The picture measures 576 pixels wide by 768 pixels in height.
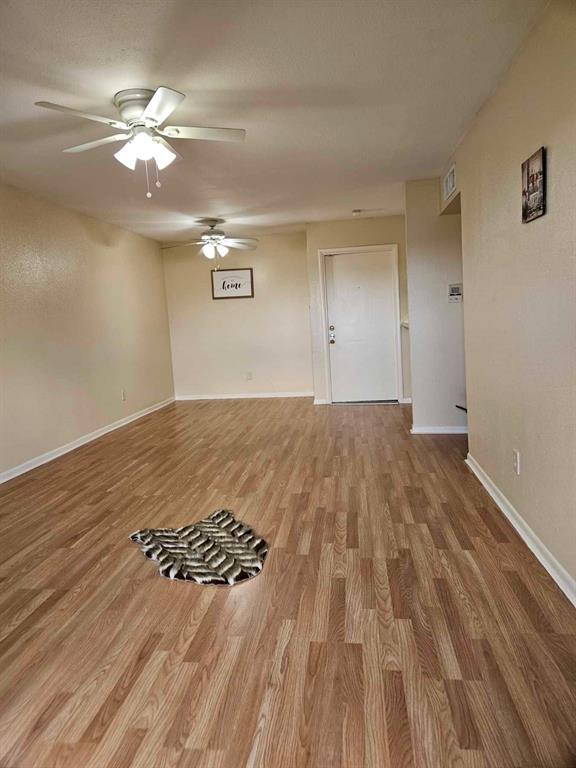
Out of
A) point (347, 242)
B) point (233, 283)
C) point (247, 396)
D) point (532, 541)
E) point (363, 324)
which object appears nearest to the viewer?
point (532, 541)

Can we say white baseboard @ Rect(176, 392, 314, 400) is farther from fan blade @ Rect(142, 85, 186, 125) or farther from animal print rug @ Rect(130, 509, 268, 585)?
fan blade @ Rect(142, 85, 186, 125)

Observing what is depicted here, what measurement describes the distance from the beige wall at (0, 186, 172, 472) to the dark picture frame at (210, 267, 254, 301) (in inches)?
38.5

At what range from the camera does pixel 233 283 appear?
7.00 metres

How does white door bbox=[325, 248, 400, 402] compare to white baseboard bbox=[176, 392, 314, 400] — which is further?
white baseboard bbox=[176, 392, 314, 400]

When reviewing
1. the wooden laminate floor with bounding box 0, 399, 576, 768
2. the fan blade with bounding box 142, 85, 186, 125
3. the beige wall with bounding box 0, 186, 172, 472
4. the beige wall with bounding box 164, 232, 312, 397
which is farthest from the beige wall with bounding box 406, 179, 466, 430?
the beige wall with bounding box 0, 186, 172, 472

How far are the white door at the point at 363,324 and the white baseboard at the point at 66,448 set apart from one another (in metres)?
2.58

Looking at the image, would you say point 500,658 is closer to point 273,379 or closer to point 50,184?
point 50,184

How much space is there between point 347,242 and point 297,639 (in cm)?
510

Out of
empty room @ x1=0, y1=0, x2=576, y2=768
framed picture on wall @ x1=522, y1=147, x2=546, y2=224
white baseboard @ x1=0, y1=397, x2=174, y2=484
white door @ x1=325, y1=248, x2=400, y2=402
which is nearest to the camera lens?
empty room @ x1=0, y1=0, x2=576, y2=768

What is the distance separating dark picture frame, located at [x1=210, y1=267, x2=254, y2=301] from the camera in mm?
6953

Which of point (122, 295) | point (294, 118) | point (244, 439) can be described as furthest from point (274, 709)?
point (122, 295)

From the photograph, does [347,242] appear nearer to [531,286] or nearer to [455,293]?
[455,293]

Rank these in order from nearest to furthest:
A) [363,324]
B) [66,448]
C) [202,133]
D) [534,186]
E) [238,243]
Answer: [534,186] < [202,133] < [66,448] < [238,243] < [363,324]

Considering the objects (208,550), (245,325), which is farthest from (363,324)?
(208,550)
